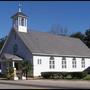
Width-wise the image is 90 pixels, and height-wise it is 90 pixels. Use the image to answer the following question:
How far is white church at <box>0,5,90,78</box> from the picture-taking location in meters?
47.1

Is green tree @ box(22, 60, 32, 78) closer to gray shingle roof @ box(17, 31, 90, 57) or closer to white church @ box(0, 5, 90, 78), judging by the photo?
white church @ box(0, 5, 90, 78)

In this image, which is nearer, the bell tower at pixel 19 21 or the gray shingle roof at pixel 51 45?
the gray shingle roof at pixel 51 45

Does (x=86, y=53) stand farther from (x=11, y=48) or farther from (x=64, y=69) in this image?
(x=11, y=48)

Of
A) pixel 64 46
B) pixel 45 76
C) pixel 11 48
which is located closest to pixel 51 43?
pixel 64 46

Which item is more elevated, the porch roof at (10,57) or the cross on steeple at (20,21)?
the cross on steeple at (20,21)

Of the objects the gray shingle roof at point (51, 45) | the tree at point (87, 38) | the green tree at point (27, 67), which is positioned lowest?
the green tree at point (27, 67)

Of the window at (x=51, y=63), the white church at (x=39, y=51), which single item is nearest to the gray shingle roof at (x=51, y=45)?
the white church at (x=39, y=51)

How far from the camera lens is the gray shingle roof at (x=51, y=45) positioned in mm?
48312

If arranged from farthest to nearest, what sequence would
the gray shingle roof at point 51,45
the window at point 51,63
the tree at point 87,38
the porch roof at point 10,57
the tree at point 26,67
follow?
the tree at point 87,38 < the window at point 51,63 < the gray shingle roof at point 51,45 < the porch roof at point 10,57 < the tree at point 26,67

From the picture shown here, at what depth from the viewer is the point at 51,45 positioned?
52094 millimetres

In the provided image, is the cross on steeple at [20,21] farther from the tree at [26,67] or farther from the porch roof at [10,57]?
the tree at [26,67]

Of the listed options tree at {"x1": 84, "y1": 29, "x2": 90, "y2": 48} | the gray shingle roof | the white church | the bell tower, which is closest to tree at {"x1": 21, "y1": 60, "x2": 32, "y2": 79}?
the white church

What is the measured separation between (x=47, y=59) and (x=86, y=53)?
10.8 meters

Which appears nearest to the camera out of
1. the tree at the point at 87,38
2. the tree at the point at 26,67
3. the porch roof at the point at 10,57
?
the tree at the point at 26,67
